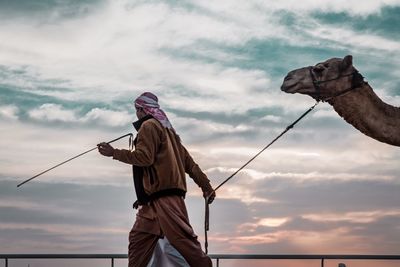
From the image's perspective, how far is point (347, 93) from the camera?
995cm

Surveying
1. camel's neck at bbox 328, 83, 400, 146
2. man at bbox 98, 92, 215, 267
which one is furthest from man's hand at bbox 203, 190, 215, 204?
camel's neck at bbox 328, 83, 400, 146

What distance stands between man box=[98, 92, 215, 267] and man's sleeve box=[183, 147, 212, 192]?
50 centimetres

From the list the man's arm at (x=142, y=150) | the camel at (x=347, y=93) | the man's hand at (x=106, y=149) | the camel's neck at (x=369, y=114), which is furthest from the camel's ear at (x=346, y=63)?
the man's hand at (x=106, y=149)

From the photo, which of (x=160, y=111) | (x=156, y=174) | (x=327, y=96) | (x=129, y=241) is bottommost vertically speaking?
(x=129, y=241)

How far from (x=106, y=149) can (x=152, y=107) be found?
0.67m

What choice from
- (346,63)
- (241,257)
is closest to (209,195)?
(346,63)

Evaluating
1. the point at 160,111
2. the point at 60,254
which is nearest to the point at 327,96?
the point at 160,111

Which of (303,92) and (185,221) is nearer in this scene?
(185,221)

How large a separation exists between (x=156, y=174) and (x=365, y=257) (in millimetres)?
5202

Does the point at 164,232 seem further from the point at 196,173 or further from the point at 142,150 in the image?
the point at 196,173

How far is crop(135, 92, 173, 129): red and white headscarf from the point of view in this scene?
837cm

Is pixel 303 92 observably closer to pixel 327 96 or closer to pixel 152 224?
pixel 327 96

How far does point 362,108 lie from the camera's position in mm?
10008

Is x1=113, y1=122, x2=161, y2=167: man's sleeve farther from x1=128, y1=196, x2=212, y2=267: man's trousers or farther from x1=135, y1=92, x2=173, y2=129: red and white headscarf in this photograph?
x1=128, y1=196, x2=212, y2=267: man's trousers
